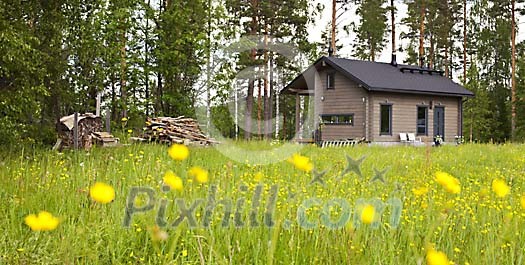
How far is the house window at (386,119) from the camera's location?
2009 centimetres

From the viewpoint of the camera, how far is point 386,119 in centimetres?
2023

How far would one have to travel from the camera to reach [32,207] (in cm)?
333

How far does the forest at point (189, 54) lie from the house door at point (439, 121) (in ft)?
19.2

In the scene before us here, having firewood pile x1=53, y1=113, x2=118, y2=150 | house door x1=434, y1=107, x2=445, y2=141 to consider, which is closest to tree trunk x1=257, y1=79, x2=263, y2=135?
house door x1=434, y1=107, x2=445, y2=141

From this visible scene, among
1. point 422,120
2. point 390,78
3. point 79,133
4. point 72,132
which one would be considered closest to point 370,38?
point 422,120

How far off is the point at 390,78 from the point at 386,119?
1862 millimetres

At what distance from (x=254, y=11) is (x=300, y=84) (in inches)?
215

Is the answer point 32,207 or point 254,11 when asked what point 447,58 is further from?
point 32,207

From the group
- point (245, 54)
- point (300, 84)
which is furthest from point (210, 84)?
point (245, 54)

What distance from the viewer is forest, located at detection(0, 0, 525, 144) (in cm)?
838

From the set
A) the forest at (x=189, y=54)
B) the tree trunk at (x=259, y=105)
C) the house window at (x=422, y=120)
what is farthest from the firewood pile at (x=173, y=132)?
the tree trunk at (x=259, y=105)

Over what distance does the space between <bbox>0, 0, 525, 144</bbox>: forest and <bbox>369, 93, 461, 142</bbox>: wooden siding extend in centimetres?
537

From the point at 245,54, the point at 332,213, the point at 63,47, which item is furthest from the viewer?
the point at 245,54

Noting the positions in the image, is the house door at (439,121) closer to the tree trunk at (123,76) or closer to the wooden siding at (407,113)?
the wooden siding at (407,113)
